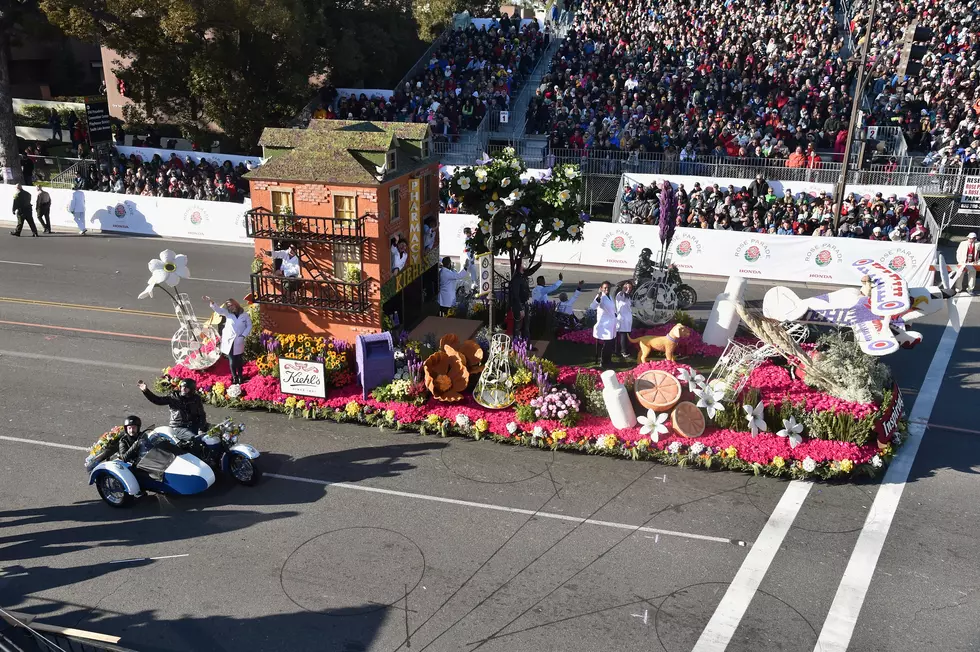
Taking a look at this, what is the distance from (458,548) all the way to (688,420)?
4.67m

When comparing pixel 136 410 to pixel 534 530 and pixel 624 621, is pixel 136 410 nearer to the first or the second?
pixel 534 530

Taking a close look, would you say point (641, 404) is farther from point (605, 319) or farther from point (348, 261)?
point (348, 261)

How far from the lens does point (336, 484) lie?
41.5 ft

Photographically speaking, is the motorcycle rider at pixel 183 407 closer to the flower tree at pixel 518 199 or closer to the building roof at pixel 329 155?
the building roof at pixel 329 155

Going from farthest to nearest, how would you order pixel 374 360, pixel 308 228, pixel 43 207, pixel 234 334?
pixel 43 207 < pixel 308 228 < pixel 234 334 < pixel 374 360

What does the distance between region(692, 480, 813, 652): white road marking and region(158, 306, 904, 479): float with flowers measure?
0.69m

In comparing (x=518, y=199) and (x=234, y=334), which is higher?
(x=518, y=199)

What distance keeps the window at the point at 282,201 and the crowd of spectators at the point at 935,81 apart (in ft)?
64.6

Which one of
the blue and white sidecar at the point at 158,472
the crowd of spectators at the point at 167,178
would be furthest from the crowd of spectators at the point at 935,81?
the blue and white sidecar at the point at 158,472

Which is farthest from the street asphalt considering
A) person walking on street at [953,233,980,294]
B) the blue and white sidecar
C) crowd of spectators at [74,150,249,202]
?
crowd of spectators at [74,150,249,202]

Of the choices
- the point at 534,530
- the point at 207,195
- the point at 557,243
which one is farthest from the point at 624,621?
the point at 207,195

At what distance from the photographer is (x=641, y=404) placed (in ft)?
45.3

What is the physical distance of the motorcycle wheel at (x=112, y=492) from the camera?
11.9 metres

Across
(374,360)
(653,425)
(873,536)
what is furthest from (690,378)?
(374,360)
